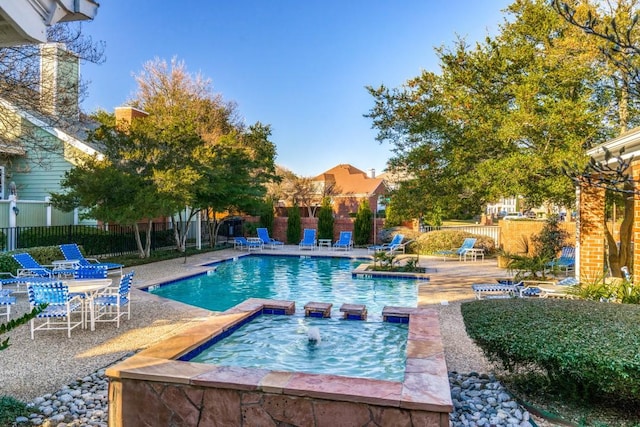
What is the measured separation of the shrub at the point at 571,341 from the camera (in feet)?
12.1

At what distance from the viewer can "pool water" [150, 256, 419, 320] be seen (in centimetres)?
1109

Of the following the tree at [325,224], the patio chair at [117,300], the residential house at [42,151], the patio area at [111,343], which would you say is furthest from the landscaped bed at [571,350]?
the tree at [325,224]

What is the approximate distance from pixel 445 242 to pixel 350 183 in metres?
22.1

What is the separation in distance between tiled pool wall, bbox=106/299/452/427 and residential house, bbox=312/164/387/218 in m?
28.8

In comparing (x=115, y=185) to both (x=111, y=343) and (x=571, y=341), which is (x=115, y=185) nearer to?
(x=111, y=343)

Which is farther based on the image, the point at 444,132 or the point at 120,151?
the point at 120,151

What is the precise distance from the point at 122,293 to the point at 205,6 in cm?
1603

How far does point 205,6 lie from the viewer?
19766 millimetres

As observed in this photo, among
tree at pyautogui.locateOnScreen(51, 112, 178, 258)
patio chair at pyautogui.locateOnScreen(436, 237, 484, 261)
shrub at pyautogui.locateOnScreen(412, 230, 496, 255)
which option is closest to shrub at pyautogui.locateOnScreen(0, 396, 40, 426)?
tree at pyautogui.locateOnScreen(51, 112, 178, 258)

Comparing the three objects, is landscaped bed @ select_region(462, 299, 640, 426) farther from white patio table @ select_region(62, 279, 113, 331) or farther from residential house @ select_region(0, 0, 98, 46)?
white patio table @ select_region(62, 279, 113, 331)

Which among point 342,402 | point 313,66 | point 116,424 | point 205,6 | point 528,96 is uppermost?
point 205,6

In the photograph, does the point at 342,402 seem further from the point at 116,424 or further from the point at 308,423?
the point at 116,424

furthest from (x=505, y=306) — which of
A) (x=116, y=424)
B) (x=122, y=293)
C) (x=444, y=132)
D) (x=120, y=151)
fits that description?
(x=120, y=151)

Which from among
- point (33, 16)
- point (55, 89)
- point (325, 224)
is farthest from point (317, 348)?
point (325, 224)
